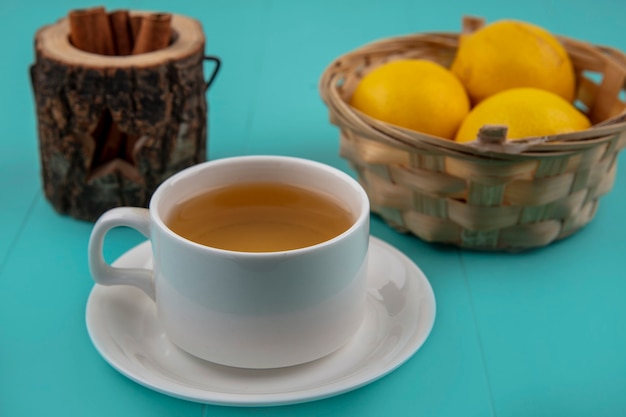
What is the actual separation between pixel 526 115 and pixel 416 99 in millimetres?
99

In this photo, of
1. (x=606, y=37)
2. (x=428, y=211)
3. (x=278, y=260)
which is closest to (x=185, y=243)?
(x=278, y=260)

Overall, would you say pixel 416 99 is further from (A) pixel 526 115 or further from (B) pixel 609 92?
(B) pixel 609 92

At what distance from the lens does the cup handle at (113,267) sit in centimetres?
56

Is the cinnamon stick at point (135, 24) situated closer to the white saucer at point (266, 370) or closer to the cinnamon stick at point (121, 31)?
the cinnamon stick at point (121, 31)

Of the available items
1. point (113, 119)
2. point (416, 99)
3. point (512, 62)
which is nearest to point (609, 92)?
point (512, 62)

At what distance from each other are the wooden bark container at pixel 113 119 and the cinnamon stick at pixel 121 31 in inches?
2.0

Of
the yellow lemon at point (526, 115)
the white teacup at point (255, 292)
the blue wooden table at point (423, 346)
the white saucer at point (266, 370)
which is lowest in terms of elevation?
the blue wooden table at point (423, 346)

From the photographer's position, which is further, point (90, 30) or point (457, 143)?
point (90, 30)

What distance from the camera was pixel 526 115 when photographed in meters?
0.70

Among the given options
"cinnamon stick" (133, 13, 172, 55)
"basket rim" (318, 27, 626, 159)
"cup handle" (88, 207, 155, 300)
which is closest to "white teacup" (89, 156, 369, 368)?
"cup handle" (88, 207, 155, 300)

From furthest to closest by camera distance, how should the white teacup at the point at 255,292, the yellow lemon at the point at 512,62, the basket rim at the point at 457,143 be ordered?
the yellow lemon at the point at 512,62 < the basket rim at the point at 457,143 < the white teacup at the point at 255,292

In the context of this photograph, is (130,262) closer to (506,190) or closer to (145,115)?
(145,115)

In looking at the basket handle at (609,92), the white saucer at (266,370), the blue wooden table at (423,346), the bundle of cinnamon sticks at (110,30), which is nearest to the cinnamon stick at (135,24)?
the bundle of cinnamon sticks at (110,30)

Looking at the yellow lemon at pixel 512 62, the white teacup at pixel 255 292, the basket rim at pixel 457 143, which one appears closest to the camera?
the white teacup at pixel 255 292
